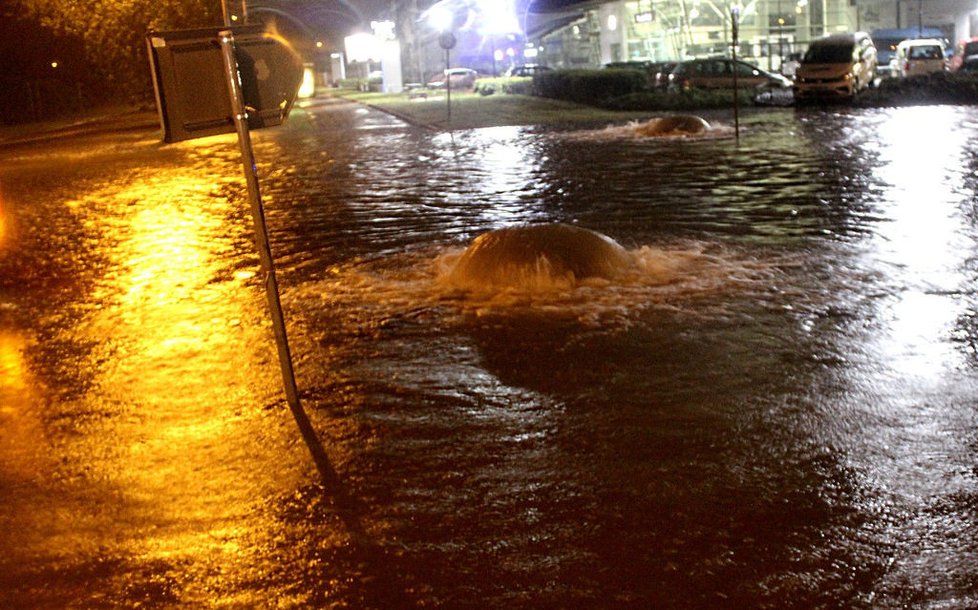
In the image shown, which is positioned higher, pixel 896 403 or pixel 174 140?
pixel 174 140

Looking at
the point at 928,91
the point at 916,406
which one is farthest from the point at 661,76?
the point at 916,406

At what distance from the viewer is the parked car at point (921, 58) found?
39312mm

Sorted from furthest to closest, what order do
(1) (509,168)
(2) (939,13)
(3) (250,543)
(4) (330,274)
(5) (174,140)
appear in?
(2) (939,13)
(1) (509,168)
(4) (330,274)
(5) (174,140)
(3) (250,543)

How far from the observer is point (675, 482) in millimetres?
5090

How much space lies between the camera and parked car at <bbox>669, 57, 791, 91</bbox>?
3722cm

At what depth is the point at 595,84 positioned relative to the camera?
1523 inches

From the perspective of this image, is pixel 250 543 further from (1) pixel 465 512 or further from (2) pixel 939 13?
(2) pixel 939 13

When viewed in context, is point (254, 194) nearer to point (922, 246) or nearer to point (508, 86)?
point (922, 246)

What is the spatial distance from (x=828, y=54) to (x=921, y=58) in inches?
345

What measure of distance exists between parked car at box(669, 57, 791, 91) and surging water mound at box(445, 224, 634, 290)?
93.5 feet

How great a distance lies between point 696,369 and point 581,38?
7071 cm

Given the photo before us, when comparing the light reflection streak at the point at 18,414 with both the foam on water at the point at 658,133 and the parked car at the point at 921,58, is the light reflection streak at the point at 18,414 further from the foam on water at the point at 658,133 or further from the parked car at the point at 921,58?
the parked car at the point at 921,58

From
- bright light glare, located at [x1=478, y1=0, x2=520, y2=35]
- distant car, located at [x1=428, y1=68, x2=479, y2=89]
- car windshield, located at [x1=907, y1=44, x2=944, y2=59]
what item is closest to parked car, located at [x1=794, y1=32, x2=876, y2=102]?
car windshield, located at [x1=907, y1=44, x2=944, y2=59]

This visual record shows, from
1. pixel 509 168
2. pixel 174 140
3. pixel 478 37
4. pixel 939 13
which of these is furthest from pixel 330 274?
pixel 478 37
